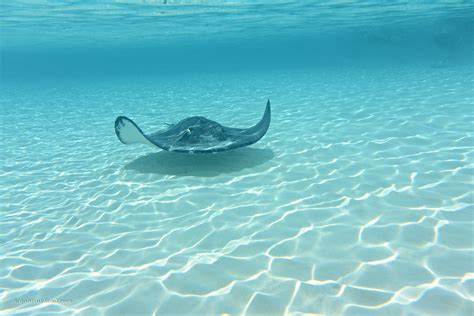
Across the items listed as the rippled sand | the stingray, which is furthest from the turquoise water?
the stingray

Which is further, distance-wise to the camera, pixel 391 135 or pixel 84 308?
pixel 391 135

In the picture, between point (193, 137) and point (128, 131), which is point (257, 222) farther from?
point (128, 131)

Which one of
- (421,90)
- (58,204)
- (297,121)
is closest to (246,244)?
(58,204)

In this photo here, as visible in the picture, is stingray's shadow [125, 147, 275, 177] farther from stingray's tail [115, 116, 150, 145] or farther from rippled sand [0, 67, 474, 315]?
stingray's tail [115, 116, 150, 145]

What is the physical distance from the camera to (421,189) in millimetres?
5922

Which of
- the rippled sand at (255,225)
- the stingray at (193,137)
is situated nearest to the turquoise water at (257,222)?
the rippled sand at (255,225)

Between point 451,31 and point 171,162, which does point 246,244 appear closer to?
point 171,162

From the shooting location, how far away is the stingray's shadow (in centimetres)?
771

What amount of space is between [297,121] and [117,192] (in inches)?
287

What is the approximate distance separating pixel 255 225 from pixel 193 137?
114 inches

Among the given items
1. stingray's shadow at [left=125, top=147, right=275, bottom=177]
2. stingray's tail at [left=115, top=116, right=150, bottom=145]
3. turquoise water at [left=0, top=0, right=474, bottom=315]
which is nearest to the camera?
turquoise water at [left=0, top=0, right=474, bottom=315]

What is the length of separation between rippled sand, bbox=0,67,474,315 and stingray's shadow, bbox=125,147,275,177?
0.17 feet

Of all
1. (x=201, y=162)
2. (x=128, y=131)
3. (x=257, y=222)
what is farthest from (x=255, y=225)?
(x=128, y=131)

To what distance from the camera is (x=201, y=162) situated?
26.8 ft
